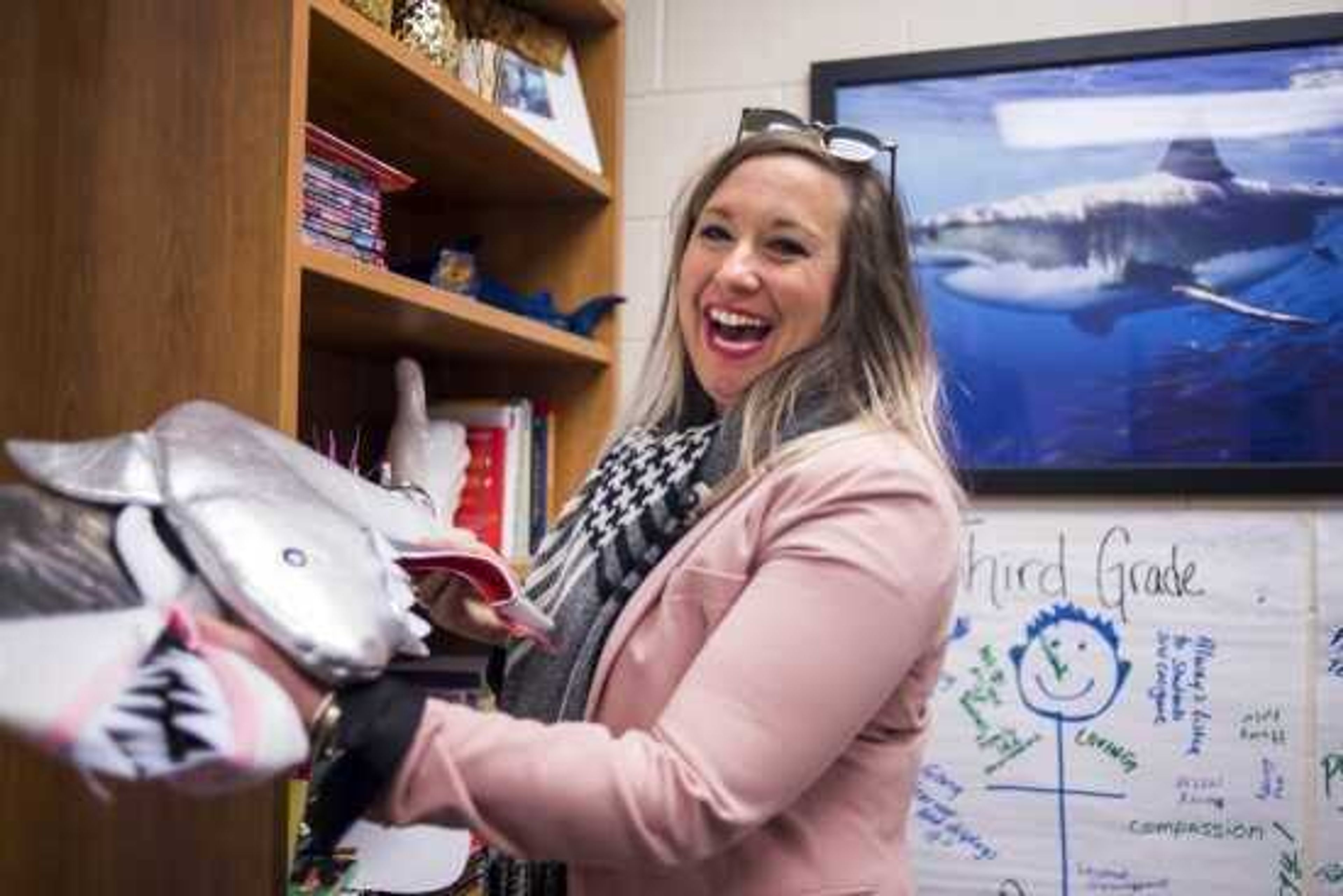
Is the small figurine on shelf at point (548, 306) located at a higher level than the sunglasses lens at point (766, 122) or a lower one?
lower

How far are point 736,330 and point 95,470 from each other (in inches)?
25.8

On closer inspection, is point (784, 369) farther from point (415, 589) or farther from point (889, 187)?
point (415, 589)

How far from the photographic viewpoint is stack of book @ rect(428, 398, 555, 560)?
167 cm

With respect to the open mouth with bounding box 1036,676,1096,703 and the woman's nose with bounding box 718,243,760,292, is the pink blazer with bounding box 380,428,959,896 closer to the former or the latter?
the woman's nose with bounding box 718,243,760,292

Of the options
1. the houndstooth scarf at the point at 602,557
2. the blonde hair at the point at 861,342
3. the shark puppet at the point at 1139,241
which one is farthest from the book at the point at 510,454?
the shark puppet at the point at 1139,241

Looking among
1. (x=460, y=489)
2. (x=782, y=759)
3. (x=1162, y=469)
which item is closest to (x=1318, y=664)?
(x=1162, y=469)

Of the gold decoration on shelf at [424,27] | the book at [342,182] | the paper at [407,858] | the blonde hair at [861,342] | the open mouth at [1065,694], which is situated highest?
the gold decoration on shelf at [424,27]

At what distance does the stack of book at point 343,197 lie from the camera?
1189mm

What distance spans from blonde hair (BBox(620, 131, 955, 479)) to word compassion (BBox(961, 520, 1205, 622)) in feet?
1.94

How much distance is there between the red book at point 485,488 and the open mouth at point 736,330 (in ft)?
2.09

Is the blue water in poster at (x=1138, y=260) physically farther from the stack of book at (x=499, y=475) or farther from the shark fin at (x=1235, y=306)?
the stack of book at (x=499, y=475)

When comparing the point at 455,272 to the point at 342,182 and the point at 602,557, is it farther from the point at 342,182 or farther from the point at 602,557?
the point at 602,557

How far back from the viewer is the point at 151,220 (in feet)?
3.46

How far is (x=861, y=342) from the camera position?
106 cm
